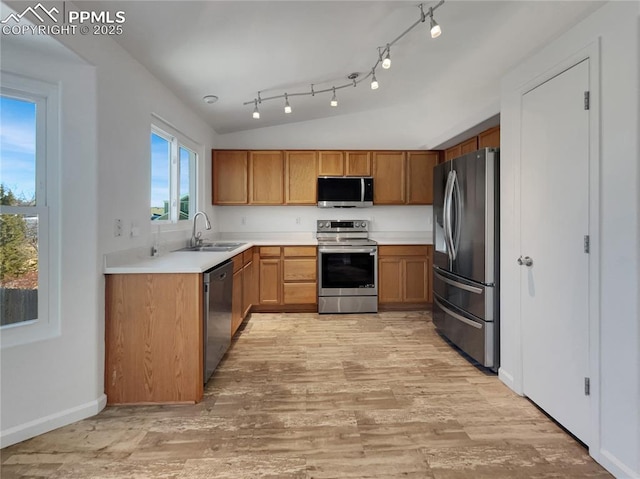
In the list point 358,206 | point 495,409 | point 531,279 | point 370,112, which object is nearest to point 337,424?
point 495,409

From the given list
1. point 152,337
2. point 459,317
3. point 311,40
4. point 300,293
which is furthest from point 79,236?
point 459,317

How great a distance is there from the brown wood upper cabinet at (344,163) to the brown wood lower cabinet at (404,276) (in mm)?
1108

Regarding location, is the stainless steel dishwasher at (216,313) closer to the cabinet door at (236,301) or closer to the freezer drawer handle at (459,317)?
the cabinet door at (236,301)

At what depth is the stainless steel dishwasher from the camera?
217 centimetres

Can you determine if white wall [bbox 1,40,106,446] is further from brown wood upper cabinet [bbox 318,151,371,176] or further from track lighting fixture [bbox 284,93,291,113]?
brown wood upper cabinet [bbox 318,151,371,176]

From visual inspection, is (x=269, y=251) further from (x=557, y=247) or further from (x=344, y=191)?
(x=557, y=247)

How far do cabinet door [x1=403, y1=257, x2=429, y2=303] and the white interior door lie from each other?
2025mm

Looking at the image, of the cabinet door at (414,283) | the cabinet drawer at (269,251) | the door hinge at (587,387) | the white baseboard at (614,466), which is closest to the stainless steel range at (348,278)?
the cabinet door at (414,283)

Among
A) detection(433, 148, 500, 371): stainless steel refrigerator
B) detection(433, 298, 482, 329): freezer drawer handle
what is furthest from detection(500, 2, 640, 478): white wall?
detection(433, 298, 482, 329): freezer drawer handle

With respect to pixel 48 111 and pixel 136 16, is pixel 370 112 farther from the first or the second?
pixel 48 111

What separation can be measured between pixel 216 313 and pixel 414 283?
269 cm

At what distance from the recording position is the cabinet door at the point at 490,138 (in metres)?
2.84

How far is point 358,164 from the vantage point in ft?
14.4

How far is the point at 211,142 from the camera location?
14.0ft
